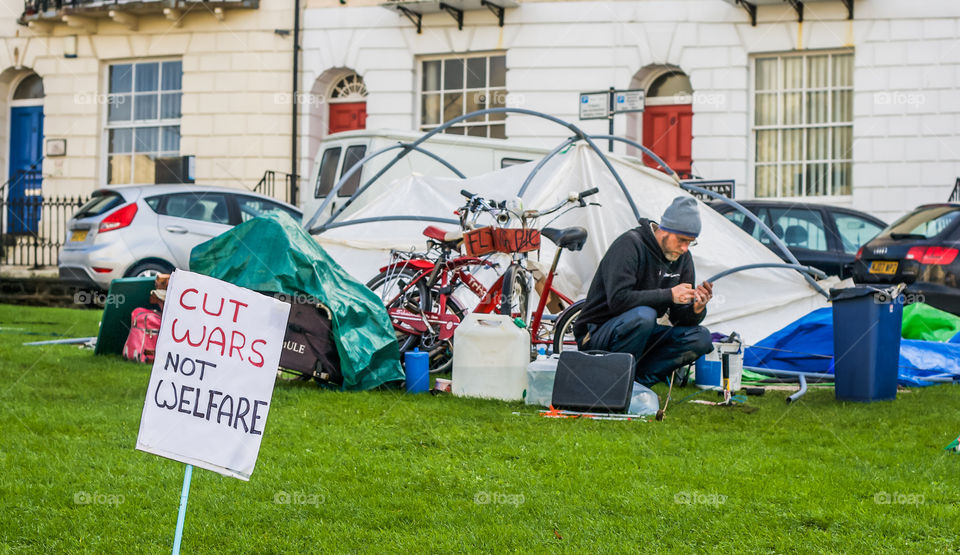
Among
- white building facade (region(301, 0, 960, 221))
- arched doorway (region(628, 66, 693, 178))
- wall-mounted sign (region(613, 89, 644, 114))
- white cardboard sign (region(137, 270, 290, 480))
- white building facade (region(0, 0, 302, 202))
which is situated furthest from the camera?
white building facade (region(0, 0, 302, 202))

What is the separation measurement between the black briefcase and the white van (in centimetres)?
848

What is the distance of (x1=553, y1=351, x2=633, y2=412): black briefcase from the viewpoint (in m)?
A: 6.98

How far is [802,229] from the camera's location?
45.9 feet

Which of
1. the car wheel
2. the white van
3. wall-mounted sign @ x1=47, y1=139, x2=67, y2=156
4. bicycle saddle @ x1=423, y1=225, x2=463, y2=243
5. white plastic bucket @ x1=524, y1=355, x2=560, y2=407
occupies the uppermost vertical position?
wall-mounted sign @ x1=47, y1=139, x2=67, y2=156

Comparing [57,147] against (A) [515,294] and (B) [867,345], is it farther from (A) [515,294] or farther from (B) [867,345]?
(B) [867,345]

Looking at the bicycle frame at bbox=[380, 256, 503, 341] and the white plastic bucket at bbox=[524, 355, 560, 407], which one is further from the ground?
the bicycle frame at bbox=[380, 256, 503, 341]

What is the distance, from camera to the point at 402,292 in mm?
9203

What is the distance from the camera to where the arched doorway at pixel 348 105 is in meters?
21.4

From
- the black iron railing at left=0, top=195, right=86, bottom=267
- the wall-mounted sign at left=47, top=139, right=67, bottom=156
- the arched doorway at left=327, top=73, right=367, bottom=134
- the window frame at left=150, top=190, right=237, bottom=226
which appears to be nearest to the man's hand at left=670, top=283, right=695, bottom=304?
the window frame at left=150, top=190, right=237, bottom=226

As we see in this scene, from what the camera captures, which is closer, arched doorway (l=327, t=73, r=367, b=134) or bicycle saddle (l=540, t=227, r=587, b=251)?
bicycle saddle (l=540, t=227, r=587, b=251)

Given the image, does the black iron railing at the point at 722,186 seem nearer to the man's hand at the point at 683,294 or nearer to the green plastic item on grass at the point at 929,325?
the green plastic item on grass at the point at 929,325

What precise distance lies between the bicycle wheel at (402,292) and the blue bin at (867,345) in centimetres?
309

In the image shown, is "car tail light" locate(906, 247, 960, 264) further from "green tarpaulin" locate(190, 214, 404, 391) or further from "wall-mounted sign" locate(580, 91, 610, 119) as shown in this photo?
"green tarpaulin" locate(190, 214, 404, 391)

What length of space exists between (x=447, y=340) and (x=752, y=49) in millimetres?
11700
